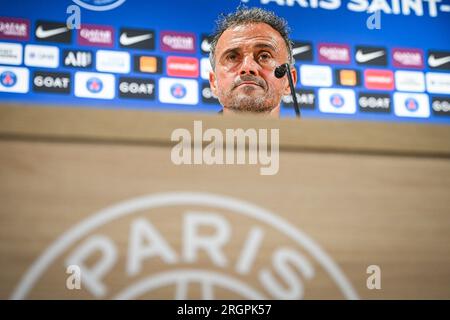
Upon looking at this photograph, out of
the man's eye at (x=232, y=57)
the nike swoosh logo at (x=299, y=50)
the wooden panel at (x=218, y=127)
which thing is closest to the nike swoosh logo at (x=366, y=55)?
the nike swoosh logo at (x=299, y=50)

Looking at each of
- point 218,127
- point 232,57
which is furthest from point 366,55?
point 218,127

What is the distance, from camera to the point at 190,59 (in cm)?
199

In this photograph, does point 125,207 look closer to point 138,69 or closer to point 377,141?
point 377,141

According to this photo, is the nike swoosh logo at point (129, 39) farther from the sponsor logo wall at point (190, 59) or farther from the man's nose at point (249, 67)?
the man's nose at point (249, 67)

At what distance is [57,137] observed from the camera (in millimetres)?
397

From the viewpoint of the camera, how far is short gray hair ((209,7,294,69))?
2.02m

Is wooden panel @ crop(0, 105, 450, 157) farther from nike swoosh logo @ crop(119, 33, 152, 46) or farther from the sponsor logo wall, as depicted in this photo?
nike swoosh logo @ crop(119, 33, 152, 46)

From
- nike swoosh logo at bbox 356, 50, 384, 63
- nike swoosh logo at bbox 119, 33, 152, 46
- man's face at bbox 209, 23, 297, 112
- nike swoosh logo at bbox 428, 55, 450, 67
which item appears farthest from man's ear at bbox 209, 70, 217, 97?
nike swoosh logo at bbox 428, 55, 450, 67

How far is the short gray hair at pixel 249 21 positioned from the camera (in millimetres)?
2021

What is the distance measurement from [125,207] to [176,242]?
0.05 m

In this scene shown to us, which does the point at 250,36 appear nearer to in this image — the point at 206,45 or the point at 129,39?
the point at 206,45

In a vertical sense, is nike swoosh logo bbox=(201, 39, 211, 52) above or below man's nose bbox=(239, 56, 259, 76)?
above

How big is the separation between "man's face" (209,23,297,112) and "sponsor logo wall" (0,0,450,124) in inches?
1.8

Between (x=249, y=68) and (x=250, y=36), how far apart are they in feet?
0.43
